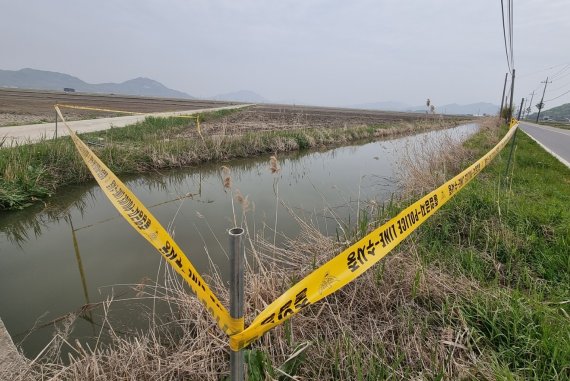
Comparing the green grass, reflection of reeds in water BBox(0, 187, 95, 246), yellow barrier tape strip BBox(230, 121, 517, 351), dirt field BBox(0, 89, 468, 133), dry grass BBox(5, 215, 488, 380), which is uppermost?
dirt field BBox(0, 89, 468, 133)

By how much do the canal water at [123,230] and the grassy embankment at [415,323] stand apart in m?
0.70

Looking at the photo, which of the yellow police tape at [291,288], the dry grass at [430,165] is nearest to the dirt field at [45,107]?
the dry grass at [430,165]

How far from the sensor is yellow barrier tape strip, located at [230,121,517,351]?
1.35 metres

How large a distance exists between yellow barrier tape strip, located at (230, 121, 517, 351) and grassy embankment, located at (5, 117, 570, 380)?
2.25ft

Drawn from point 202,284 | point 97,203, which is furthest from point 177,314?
point 97,203

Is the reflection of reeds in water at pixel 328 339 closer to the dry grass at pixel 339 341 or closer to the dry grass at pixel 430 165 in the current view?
the dry grass at pixel 339 341

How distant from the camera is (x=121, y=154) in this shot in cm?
841

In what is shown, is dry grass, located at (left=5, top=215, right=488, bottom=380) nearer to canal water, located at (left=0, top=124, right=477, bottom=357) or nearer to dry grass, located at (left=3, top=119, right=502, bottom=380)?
dry grass, located at (left=3, top=119, right=502, bottom=380)

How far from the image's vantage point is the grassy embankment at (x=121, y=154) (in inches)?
239

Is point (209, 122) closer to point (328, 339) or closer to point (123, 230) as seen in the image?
point (123, 230)

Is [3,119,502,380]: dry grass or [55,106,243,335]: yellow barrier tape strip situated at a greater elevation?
[55,106,243,335]: yellow barrier tape strip

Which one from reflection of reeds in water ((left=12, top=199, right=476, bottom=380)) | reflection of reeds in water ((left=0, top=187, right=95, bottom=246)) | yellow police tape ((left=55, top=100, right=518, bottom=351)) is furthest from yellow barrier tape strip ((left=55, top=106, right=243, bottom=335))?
reflection of reeds in water ((left=0, top=187, right=95, bottom=246))

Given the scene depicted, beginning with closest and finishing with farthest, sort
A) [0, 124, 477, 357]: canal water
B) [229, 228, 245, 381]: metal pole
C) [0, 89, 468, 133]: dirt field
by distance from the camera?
[229, 228, 245, 381]: metal pole
[0, 124, 477, 357]: canal water
[0, 89, 468, 133]: dirt field

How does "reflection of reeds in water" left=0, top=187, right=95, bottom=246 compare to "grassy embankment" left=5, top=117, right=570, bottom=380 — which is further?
"reflection of reeds in water" left=0, top=187, right=95, bottom=246
